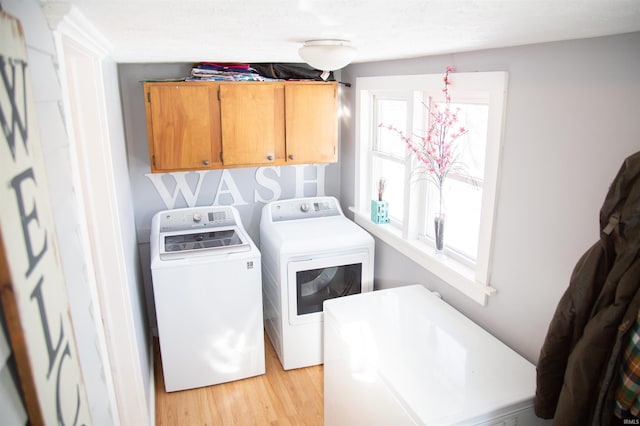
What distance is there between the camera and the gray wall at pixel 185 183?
127 inches

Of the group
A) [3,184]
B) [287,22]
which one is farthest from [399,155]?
[3,184]

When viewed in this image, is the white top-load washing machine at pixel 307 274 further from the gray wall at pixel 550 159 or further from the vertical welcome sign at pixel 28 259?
the vertical welcome sign at pixel 28 259

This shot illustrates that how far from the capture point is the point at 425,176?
2797 millimetres

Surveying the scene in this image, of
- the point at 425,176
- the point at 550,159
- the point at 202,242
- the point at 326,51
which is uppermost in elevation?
the point at 326,51

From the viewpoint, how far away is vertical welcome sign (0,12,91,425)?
0.57 metres

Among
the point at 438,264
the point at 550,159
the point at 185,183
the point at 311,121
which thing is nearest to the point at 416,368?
the point at 438,264

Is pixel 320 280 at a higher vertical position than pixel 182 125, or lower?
lower

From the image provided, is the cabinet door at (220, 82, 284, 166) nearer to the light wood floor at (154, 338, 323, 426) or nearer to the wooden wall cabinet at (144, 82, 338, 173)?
the wooden wall cabinet at (144, 82, 338, 173)

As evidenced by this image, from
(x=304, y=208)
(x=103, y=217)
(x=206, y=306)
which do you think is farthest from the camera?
(x=304, y=208)

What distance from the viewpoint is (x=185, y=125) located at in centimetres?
311

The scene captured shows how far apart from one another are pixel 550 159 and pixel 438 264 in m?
0.95

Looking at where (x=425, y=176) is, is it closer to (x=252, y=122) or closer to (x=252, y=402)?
(x=252, y=122)

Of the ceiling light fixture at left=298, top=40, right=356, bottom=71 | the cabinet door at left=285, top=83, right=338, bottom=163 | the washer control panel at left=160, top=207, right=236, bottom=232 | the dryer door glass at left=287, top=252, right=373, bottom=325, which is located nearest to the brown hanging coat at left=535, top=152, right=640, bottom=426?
the ceiling light fixture at left=298, top=40, right=356, bottom=71

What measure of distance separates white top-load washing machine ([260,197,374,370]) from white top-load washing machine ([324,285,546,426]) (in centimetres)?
61
